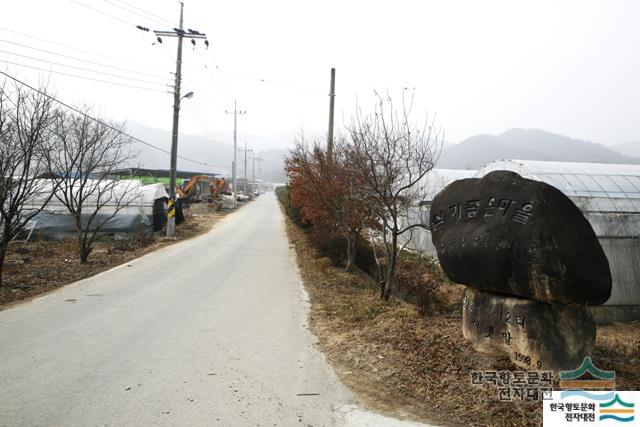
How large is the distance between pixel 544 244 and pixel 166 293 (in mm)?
7144

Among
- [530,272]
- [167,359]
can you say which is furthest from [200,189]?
[530,272]

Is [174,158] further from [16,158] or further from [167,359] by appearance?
[167,359]

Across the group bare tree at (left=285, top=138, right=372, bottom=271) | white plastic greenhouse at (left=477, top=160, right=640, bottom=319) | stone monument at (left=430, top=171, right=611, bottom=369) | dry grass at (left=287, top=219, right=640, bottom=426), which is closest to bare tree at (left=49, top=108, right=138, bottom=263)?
bare tree at (left=285, top=138, right=372, bottom=271)

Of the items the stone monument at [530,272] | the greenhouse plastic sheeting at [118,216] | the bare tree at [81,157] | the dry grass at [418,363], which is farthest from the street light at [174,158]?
the stone monument at [530,272]

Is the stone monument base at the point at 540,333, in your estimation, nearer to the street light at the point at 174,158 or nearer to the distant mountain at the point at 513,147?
the street light at the point at 174,158

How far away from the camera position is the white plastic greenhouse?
937 cm

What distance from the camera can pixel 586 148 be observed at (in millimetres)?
126812

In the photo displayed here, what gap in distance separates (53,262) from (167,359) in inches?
375

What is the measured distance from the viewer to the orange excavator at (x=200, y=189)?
122ft

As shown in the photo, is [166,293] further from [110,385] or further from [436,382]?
[436,382]

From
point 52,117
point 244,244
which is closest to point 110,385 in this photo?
point 52,117

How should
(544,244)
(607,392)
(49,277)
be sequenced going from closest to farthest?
(607,392), (544,244), (49,277)

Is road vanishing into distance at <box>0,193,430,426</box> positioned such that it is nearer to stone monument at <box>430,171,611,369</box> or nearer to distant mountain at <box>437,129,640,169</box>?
stone monument at <box>430,171,611,369</box>

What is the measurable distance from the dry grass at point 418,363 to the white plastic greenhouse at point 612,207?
6.80ft
